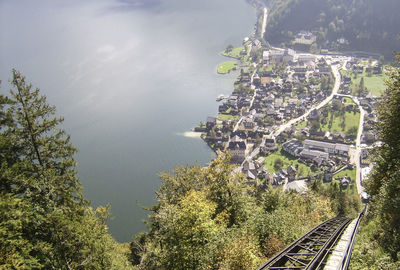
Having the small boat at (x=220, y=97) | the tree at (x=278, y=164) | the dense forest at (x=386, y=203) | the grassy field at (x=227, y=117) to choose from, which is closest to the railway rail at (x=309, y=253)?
the dense forest at (x=386, y=203)

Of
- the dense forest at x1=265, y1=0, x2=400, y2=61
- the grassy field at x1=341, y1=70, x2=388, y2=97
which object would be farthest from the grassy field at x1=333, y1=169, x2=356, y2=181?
the dense forest at x1=265, y1=0, x2=400, y2=61

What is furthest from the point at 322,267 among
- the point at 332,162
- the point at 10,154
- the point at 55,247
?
the point at 332,162

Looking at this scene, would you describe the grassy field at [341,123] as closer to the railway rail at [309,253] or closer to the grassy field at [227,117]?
the grassy field at [227,117]

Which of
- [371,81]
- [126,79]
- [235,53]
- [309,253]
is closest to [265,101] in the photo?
[371,81]

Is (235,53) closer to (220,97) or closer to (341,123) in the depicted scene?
(220,97)

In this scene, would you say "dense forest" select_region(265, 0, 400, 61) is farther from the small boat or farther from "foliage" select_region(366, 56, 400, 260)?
"foliage" select_region(366, 56, 400, 260)
